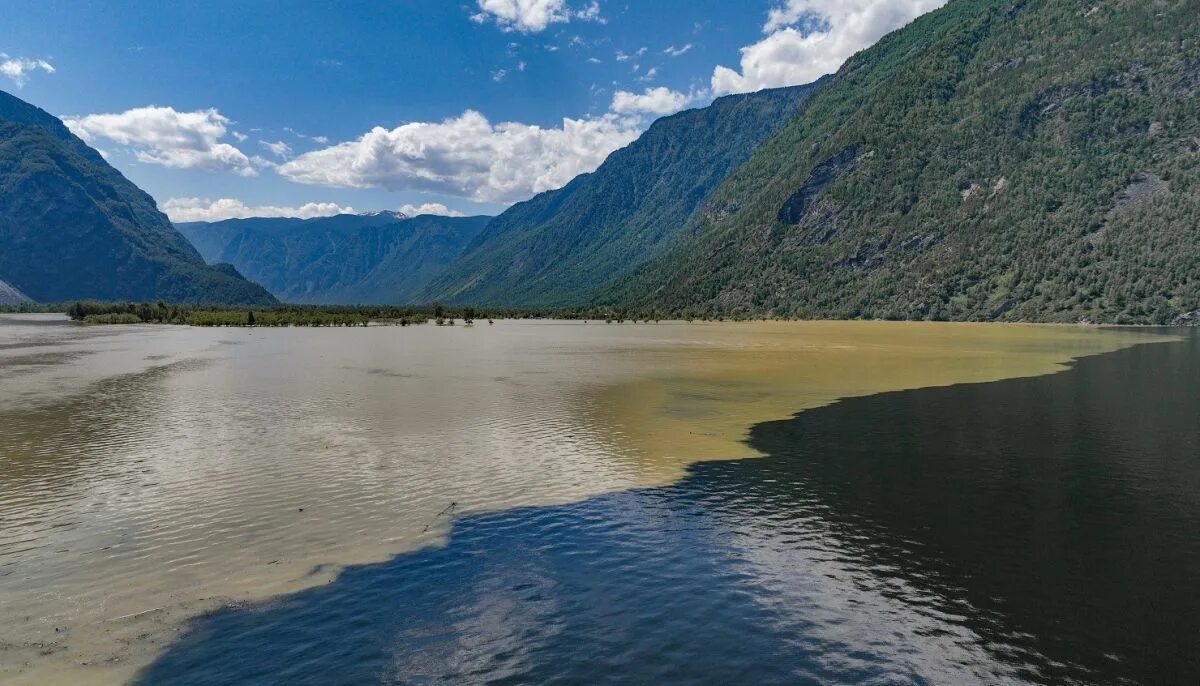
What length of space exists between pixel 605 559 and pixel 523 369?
59.5 metres

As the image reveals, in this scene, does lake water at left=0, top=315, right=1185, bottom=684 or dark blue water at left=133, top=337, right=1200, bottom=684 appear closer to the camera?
dark blue water at left=133, top=337, right=1200, bottom=684

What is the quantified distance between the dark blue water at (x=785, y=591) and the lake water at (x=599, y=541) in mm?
96

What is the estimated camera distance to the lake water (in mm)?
15242

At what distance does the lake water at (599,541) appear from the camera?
1524cm

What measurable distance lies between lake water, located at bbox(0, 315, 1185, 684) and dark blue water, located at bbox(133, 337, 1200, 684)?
0.10m

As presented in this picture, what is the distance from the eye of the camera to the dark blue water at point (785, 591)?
1477 cm

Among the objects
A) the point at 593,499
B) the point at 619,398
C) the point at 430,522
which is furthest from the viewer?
the point at 619,398

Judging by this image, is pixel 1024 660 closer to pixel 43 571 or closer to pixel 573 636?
pixel 573 636

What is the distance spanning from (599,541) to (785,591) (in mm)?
6502

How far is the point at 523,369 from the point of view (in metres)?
79.6

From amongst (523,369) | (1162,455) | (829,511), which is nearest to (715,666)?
(829,511)

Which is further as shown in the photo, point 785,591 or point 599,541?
point 599,541

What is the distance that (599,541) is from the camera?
22656mm

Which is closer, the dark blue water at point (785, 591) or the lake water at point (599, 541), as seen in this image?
the dark blue water at point (785, 591)
